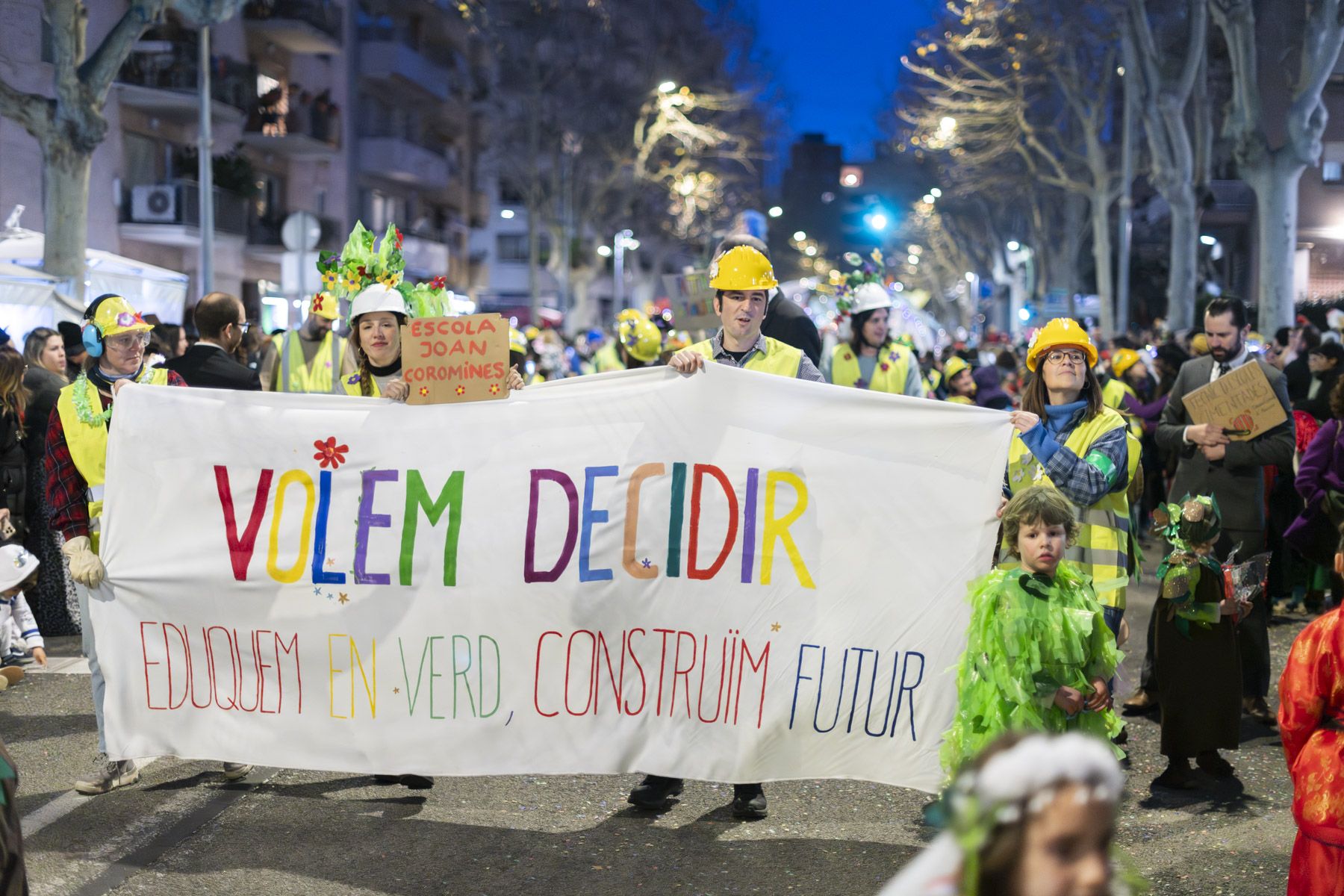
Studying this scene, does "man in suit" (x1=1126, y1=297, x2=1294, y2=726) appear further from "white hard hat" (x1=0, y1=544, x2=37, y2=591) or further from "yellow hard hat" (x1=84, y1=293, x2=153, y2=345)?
"white hard hat" (x1=0, y1=544, x2=37, y2=591)

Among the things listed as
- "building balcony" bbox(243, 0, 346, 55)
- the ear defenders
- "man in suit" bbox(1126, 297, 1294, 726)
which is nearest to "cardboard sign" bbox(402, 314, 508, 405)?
the ear defenders

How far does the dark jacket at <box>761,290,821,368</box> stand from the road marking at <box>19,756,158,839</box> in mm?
4289

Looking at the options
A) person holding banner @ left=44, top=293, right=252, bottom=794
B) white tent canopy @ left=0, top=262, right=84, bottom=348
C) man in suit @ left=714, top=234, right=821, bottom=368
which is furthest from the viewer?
white tent canopy @ left=0, top=262, right=84, bottom=348

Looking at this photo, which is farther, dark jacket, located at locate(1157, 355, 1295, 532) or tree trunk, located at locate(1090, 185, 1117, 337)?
tree trunk, located at locate(1090, 185, 1117, 337)

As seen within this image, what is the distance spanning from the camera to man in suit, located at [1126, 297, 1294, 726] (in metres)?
7.51

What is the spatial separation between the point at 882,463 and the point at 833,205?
178 metres

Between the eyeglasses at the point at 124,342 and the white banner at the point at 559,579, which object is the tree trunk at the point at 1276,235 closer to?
the white banner at the point at 559,579

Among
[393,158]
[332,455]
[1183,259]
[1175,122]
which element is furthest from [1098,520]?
[393,158]

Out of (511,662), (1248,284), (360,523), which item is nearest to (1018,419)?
(511,662)

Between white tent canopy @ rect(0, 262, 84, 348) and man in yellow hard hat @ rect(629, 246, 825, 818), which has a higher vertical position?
white tent canopy @ rect(0, 262, 84, 348)

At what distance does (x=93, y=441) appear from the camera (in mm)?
6066

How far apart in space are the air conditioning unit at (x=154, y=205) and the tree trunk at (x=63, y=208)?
51.4ft

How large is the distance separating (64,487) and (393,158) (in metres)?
42.4

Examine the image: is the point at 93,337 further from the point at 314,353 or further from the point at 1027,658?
the point at 1027,658
